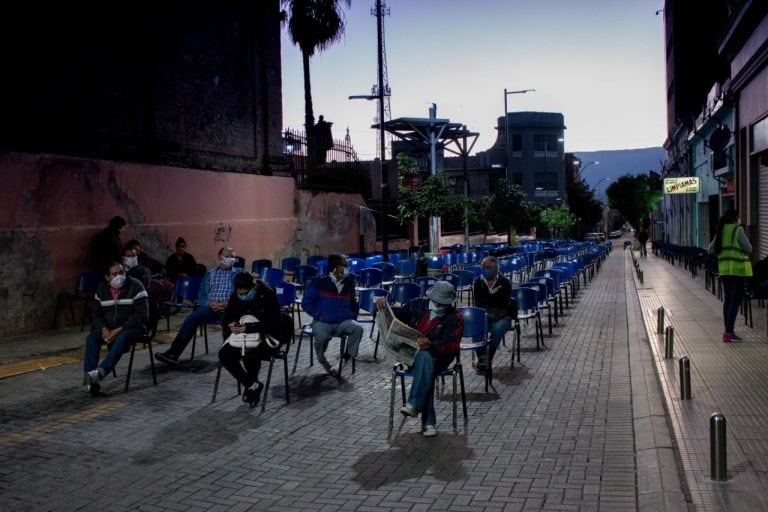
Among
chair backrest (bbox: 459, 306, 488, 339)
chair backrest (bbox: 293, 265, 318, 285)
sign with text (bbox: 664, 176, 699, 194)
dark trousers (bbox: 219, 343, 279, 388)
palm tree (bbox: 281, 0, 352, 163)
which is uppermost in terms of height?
palm tree (bbox: 281, 0, 352, 163)

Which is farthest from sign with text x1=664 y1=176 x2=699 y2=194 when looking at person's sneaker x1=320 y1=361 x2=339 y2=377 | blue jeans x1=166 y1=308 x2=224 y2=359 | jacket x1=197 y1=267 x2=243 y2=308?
blue jeans x1=166 y1=308 x2=224 y2=359

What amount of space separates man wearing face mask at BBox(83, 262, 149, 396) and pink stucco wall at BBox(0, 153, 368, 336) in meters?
4.68

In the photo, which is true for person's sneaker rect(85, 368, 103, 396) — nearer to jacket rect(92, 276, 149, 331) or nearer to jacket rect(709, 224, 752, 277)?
jacket rect(92, 276, 149, 331)

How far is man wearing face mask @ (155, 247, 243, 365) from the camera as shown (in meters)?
10.0

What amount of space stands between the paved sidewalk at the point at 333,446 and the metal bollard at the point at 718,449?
0.31 meters

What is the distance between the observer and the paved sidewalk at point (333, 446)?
17.8ft

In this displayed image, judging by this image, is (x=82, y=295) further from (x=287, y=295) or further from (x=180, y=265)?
(x=287, y=295)

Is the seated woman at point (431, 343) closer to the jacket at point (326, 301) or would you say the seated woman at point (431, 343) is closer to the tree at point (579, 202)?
the jacket at point (326, 301)

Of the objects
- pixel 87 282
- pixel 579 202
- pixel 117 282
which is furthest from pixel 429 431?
pixel 579 202

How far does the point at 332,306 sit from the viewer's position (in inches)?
376

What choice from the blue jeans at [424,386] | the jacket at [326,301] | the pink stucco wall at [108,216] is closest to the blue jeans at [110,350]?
the jacket at [326,301]

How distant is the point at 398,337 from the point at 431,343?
33cm

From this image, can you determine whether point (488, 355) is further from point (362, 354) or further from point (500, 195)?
point (500, 195)

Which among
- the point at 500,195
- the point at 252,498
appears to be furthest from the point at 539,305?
the point at 500,195
